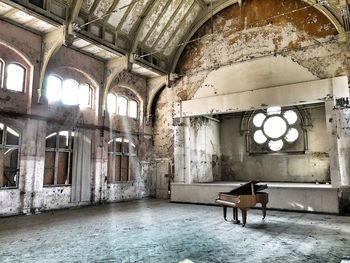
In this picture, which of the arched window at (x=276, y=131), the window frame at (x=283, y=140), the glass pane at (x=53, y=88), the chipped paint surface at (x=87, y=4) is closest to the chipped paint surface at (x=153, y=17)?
the chipped paint surface at (x=87, y=4)

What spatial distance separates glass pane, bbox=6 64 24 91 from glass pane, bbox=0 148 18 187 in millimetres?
2136

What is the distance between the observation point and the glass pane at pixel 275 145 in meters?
14.4

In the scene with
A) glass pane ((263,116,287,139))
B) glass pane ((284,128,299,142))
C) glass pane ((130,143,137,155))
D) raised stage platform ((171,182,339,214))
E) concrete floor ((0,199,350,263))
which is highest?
glass pane ((263,116,287,139))

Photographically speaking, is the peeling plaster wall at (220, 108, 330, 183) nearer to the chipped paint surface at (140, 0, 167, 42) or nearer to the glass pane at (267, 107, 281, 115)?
the glass pane at (267, 107, 281, 115)

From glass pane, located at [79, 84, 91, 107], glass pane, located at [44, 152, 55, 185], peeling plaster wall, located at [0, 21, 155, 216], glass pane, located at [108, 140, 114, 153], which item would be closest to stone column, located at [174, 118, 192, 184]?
peeling plaster wall, located at [0, 21, 155, 216]

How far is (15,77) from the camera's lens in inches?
364

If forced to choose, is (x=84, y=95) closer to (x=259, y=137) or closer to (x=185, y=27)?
(x=185, y=27)

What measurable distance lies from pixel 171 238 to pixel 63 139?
6629 mm

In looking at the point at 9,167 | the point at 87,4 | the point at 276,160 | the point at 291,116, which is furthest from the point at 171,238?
the point at 291,116

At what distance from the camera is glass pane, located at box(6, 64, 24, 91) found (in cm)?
906

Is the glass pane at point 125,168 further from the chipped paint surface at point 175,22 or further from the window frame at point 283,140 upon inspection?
the window frame at point 283,140

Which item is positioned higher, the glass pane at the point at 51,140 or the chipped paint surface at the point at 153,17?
the chipped paint surface at the point at 153,17

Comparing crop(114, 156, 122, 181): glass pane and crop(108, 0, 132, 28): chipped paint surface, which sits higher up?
crop(108, 0, 132, 28): chipped paint surface

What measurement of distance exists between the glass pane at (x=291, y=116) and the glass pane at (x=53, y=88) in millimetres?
11163
